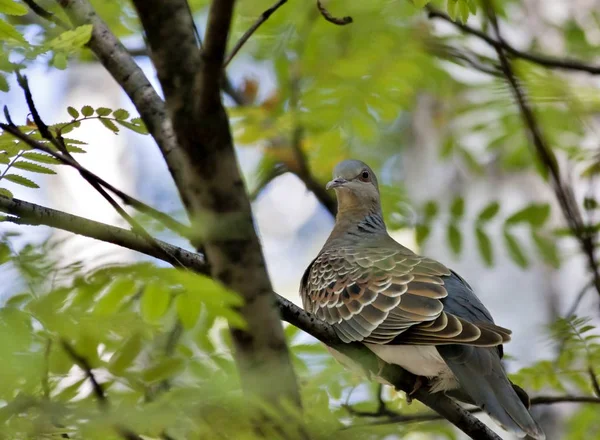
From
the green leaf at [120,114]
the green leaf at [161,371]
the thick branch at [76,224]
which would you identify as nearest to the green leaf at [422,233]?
the green leaf at [120,114]

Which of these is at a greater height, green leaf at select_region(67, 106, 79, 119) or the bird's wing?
green leaf at select_region(67, 106, 79, 119)

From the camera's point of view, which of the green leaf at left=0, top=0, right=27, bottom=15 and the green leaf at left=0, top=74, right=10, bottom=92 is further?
the green leaf at left=0, top=74, right=10, bottom=92

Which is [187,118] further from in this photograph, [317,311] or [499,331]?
[317,311]

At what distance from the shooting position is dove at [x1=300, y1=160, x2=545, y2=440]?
9.82ft

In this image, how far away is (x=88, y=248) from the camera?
1.92 metres

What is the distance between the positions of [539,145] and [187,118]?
89 cm

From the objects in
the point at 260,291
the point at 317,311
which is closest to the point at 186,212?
the point at 260,291

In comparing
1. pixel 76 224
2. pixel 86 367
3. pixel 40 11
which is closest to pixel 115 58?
pixel 40 11

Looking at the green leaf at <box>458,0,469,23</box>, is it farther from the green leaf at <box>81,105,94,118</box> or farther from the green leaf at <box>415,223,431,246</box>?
the green leaf at <box>415,223,431,246</box>

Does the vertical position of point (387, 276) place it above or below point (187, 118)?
below

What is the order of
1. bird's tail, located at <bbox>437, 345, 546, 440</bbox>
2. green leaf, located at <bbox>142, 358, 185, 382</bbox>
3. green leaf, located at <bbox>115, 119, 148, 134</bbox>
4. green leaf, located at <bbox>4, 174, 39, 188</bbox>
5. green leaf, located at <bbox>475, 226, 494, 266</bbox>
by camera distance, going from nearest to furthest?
green leaf, located at <bbox>142, 358, 185, 382</bbox> < green leaf, located at <bbox>4, 174, 39, 188</bbox> < green leaf, located at <bbox>115, 119, 148, 134</bbox> < bird's tail, located at <bbox>437, 345, 546, 440</bbox> < green leaf, located at <bbox>475, 226, 494, 266</bbox>

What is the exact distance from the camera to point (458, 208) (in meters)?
4.30

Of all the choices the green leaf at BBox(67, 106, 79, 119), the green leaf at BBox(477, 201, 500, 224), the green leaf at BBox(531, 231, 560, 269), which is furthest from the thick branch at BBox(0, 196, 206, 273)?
the green leaf at BBox(531, 231, 560, 269)

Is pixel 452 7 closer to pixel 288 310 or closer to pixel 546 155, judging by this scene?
pixel 546 155
